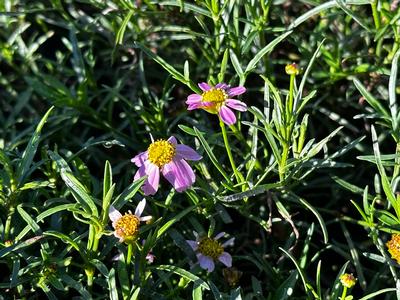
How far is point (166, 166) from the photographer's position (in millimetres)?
1307

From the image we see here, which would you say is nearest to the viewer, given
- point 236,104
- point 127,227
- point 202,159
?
point 127,227

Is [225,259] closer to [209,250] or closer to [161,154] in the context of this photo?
[209,250]

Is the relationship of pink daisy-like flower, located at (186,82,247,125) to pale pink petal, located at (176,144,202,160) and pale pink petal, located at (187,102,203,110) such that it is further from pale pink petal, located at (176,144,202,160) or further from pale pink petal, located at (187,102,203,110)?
pale pink petal, located at (176,144,202,160)

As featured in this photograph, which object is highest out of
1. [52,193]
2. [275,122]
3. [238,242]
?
[275,122]

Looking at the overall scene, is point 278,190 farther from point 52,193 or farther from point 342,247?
point 52,193

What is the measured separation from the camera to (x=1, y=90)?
1861mm

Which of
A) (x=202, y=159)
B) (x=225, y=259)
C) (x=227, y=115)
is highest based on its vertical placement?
(x=227, y=115)

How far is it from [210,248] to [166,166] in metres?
0.20

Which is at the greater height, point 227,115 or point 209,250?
point 227,115

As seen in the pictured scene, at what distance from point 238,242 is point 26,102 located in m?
0.71

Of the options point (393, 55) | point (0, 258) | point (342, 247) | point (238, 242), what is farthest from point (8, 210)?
point (393, 55)

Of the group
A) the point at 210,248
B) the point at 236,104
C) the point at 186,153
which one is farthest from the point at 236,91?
the point at 210,248

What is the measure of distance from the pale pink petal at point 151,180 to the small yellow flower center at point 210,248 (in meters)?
0.16

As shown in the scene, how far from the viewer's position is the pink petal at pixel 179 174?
4.20 ft
